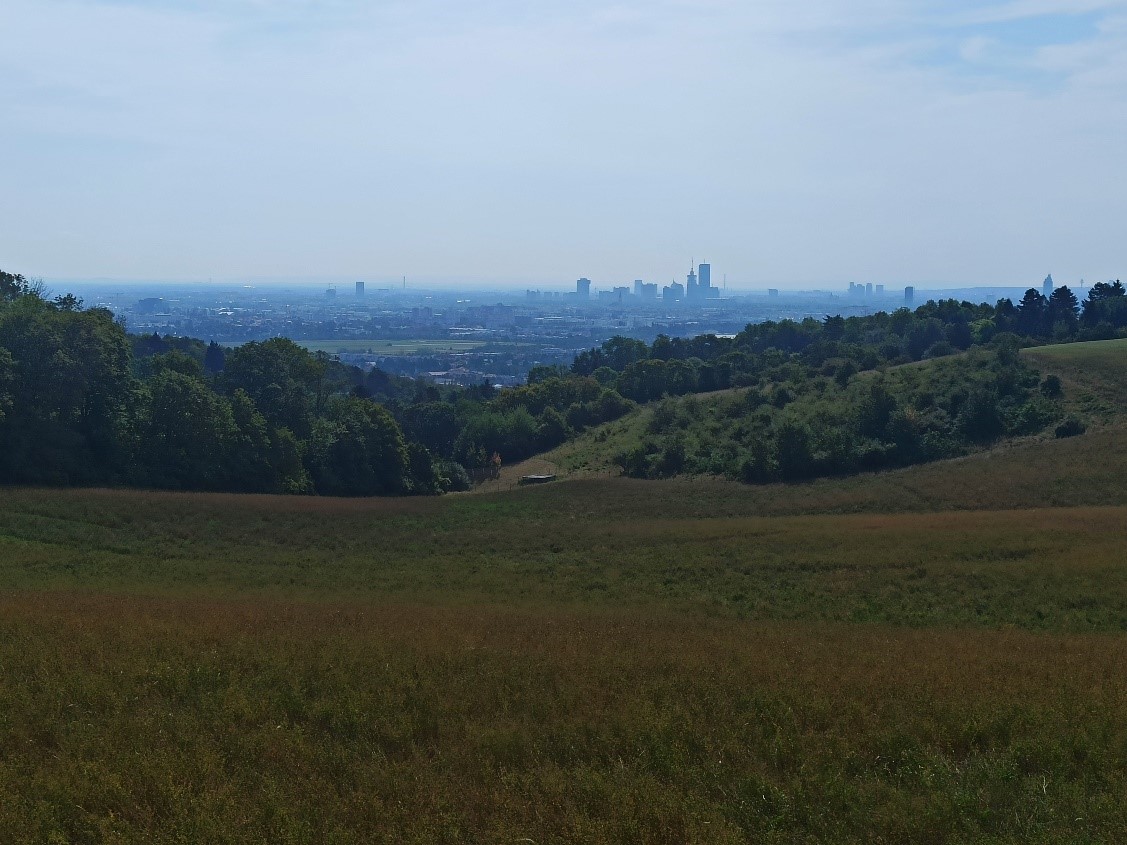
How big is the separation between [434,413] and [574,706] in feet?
249

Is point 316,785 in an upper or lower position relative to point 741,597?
upper

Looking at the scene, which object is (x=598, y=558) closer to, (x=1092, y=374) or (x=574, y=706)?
(x=574, y=706)

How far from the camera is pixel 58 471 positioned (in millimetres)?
39844

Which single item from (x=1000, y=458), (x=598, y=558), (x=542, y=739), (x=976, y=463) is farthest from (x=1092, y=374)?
(x=542, y=739)

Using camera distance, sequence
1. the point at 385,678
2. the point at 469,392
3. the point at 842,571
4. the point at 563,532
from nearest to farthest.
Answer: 1. the point at 385,678
2. the point at 842,571
3. the point at 563,532
4. the point at 469,392

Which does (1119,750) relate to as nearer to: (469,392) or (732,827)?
(732,827)

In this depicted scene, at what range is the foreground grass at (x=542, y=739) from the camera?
757 cm

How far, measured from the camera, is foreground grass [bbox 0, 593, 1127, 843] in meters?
7.57

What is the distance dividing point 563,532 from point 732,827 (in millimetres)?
25094

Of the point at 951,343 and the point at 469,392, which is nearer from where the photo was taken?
the point at 951,343

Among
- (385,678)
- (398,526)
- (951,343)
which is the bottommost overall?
(398,526)

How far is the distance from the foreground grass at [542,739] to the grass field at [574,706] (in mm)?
35

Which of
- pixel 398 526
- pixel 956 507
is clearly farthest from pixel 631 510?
pixel 956 507

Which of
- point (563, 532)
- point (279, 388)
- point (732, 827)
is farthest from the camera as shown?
point (279, 388)
